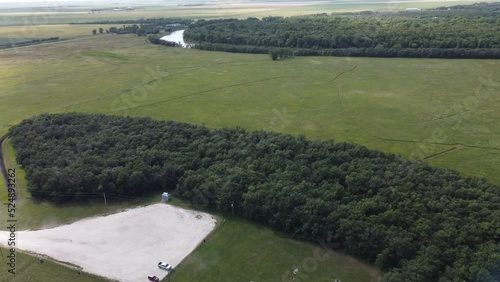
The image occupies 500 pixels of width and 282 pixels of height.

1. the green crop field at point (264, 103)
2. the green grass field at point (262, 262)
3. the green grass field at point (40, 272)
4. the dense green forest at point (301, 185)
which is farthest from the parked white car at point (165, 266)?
the dense green forest at point (301, 185)

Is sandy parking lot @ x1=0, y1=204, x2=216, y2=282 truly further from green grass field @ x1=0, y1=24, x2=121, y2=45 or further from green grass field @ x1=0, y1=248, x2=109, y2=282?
green grass field @ x1=0, y1=24, x2=121, y2=45

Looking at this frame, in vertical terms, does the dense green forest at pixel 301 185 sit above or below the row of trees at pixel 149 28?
below

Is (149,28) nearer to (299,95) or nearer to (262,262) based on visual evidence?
(299,95)

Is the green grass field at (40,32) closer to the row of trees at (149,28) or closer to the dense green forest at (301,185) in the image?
the row of trees at (149,28)

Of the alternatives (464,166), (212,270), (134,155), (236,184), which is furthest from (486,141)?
(134,155)

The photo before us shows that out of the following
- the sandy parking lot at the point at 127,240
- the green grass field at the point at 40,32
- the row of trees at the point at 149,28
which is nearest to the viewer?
the sandy parking lot at the point at 127,240

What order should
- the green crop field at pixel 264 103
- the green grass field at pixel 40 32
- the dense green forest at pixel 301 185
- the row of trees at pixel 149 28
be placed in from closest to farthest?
the dense green forest at pixel 301 185 → the green crop field at pixel 264 103 → the green grass field at pixel 40 32 → the row of trees at pixel 149 28
